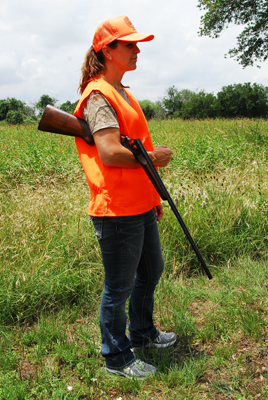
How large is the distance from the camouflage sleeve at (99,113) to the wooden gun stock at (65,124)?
0.09m

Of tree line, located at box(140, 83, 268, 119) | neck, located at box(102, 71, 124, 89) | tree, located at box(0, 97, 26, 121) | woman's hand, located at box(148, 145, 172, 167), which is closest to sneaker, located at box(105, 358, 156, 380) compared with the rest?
woman's hand, located at box(148, 145, 172, 167)

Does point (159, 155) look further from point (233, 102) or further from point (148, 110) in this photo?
point (233, 102)

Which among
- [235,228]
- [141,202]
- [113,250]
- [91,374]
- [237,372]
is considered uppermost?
[141,202]

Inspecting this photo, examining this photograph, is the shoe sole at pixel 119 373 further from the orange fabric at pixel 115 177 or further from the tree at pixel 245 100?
the tree at pixel 245 100

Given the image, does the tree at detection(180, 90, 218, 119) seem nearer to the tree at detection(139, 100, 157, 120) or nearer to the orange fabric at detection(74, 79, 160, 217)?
the tree at detection(139, 100, 157, 120)

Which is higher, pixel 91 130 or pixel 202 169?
pixel 91 130

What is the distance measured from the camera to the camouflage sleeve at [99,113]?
147cm

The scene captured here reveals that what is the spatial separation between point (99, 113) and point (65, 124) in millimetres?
253

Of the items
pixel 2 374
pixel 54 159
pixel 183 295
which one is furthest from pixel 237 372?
pixel 54 159

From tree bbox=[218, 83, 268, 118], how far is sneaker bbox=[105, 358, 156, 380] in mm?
64035

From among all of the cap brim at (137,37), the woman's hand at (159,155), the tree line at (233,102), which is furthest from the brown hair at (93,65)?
the tree line at (233,102)

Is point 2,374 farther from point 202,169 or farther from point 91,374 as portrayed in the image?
point 202,169

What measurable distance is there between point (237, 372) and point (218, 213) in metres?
1.80

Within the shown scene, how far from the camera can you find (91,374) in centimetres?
184
